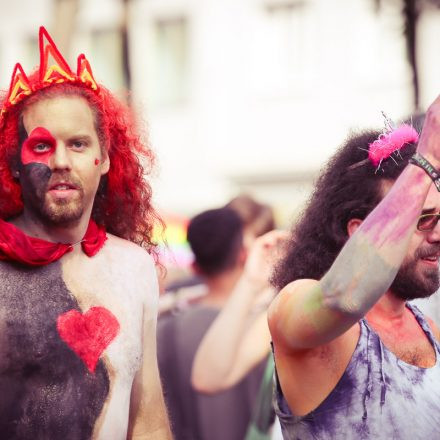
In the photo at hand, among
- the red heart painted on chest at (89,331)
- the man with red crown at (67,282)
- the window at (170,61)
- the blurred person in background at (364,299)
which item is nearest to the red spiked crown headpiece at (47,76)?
the man with red crown at (67,282)

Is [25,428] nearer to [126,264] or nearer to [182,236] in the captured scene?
[126,264]

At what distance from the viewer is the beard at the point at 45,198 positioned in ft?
9.82

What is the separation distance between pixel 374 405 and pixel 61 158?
1.05m

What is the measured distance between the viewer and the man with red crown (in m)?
2.87

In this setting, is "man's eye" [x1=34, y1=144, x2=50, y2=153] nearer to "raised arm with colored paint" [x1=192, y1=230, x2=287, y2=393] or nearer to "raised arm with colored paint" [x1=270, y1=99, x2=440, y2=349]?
"raised arm with colored paint" [x1=270, y1=99, x2=440, y2=349]

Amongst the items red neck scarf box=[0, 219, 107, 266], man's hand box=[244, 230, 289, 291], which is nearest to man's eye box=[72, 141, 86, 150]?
red neck scarf box=[0, 219, 107, 266]

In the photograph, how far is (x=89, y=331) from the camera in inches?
117

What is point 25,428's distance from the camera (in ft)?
9.27

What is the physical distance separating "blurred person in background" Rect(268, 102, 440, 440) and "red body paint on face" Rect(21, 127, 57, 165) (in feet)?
2.42

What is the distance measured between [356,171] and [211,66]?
1492 cm

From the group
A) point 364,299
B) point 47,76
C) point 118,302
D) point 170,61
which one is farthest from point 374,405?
point 170,61

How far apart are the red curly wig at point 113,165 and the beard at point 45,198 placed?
0.18 feet

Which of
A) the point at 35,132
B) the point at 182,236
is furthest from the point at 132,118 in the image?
the point at 182,236

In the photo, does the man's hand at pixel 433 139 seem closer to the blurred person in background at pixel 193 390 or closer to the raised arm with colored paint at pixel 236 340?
the raised arm with colored paint at pixel 236 340
